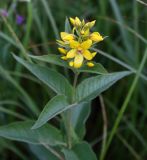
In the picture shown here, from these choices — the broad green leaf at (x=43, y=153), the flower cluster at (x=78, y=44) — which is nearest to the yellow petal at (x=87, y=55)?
the flower cluster at (x=78, y=44)

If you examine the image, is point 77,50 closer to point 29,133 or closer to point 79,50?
point 79,50

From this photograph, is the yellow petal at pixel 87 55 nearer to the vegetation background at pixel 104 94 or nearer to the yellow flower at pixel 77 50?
the yellow flower at pixel 77 50

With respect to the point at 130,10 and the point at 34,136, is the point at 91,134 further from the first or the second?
the point at 130,10

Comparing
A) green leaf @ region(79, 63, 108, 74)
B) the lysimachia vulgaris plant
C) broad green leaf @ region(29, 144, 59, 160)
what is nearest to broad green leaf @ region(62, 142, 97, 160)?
the lysimachia vulgaris plant

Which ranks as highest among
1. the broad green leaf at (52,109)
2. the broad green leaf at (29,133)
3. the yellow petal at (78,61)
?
the yellow petal at (78,61)

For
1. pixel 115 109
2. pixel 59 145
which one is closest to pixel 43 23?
pixel 115 109
